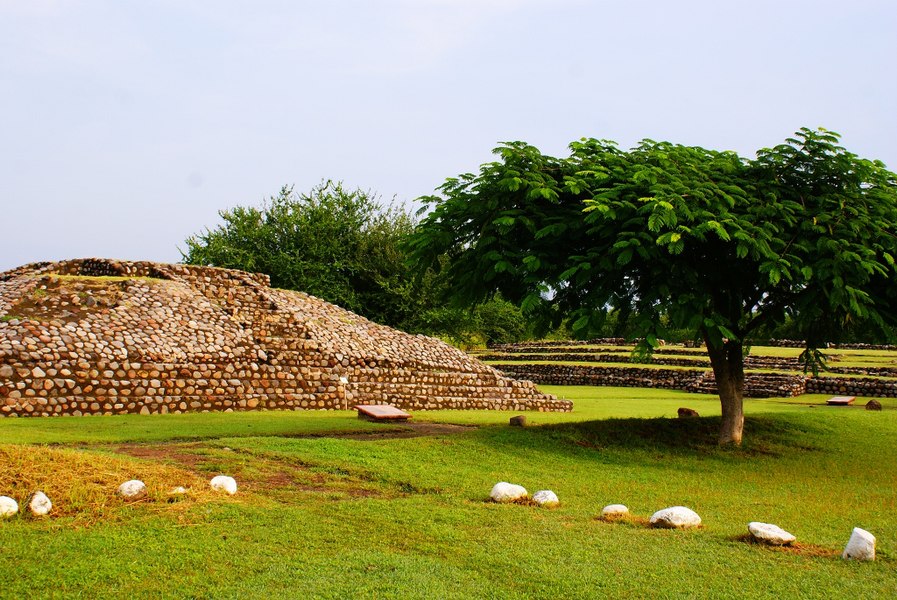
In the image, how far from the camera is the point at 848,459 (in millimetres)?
13891

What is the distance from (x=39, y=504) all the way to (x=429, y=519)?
3330 millimetres

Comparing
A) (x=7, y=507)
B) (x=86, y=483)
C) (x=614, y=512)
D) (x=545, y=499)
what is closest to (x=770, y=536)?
(x=614, y=512)

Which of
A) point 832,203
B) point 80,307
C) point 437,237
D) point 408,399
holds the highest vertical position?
point 832,203

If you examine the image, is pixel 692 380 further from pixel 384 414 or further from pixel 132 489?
pixel 132 489

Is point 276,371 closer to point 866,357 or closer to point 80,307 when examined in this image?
point 80,307

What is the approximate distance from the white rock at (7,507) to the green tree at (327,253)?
28.9 meters

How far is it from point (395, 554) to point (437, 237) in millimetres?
8372

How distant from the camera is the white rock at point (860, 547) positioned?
6.39m

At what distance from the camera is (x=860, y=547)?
6395 mm

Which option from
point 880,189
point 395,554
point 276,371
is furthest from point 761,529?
point 276,371

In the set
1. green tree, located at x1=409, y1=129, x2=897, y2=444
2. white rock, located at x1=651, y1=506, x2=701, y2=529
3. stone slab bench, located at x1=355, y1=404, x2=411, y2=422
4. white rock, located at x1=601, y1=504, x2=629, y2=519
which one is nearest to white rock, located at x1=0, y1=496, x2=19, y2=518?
white rock, located at x1=601, y1=504, x2=629, y2=519

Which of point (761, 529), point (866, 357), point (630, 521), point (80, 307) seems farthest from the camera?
point (866, 357)

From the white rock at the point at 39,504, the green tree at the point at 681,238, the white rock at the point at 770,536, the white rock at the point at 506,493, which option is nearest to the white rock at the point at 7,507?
the white rock at the point at 39,504

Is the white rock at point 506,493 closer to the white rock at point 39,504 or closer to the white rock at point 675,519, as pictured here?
the white rock at point 675,519
